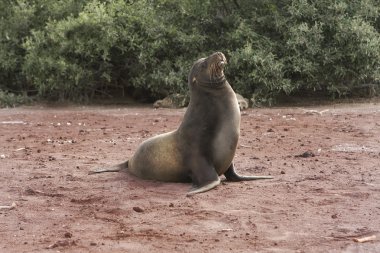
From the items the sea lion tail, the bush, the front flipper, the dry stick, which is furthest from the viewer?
the bush

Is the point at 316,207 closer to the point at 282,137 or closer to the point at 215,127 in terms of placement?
the point at 215,127

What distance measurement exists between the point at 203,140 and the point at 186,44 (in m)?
7.81

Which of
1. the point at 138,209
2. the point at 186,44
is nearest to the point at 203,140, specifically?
the point at 138,209

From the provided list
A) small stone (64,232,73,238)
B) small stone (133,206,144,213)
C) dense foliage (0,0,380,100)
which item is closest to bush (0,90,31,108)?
dense foliage (0,0,380,100)

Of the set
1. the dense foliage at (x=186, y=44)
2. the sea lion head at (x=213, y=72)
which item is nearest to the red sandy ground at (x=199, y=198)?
the sea lion head at (x=213, y=72)

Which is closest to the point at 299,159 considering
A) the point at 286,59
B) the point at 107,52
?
the point at 286,59

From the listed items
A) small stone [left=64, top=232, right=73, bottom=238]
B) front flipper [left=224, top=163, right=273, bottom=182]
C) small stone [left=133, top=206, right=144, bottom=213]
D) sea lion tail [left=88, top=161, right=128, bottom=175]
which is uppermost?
front flipper [left=224, top=163, right=273, bottom=182]

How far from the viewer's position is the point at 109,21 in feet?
47.5

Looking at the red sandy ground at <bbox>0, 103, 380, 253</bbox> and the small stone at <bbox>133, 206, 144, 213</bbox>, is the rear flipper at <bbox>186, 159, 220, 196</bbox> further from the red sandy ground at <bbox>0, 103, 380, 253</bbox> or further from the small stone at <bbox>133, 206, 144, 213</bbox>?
the small stone at <bbox>133, 206, 144, 213</bbox>

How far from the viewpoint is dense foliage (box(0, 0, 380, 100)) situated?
13.9 meters

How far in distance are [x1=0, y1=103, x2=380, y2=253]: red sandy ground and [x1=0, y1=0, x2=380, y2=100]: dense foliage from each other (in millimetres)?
3034

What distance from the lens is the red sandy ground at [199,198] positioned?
5.09 m

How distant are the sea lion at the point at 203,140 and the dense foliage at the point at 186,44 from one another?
256 inches

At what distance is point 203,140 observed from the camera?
6.99 metres
